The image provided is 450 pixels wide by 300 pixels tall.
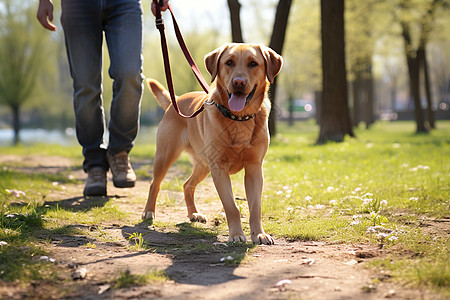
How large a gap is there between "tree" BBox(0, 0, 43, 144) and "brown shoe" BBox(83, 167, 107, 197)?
2182 centimetres

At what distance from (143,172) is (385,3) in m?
18.0

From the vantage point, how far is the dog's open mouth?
344 centimetres

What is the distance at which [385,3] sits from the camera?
21547 millimetres

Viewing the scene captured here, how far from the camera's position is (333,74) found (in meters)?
12.8

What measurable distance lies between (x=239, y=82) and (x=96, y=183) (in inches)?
83.3

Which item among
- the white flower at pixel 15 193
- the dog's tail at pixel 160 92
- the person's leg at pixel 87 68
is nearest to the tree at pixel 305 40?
the dog's tail at pixel 160 92

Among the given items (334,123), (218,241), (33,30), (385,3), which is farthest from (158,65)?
(218,241)

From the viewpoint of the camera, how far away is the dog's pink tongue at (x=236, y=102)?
11.3ft

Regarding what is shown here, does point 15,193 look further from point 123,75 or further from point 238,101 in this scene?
point 238,101

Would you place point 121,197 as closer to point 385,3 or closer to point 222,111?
point 222,111

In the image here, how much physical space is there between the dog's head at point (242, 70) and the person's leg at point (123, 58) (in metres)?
1.18

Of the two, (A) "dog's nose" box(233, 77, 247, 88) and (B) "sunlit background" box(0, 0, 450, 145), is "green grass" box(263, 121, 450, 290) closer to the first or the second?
(A) "dog's nose" box(233, 77, 247, 88)

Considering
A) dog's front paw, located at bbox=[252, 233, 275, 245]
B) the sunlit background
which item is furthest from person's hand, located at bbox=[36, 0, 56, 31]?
the sunlit background

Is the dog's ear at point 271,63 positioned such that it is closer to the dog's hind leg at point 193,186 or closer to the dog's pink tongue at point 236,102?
the dog's pink tongue at point 236,102
